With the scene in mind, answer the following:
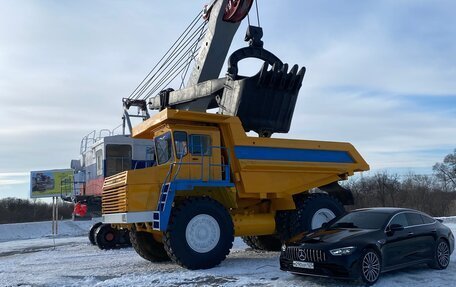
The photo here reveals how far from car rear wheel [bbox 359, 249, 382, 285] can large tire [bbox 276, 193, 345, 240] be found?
13.5 ft

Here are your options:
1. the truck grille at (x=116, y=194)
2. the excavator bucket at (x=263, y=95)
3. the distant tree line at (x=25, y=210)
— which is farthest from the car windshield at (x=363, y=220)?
the distant tree line at (x=25, y=210)

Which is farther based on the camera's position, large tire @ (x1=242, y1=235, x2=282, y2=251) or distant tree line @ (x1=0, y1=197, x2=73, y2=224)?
distant tree line @ (x1=0, y1=197, x2=73, y2=224)

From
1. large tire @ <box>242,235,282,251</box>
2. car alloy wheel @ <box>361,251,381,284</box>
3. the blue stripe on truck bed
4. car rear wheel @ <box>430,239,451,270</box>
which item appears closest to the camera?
car alloy wheel @ <box>361,251,381,284</box>

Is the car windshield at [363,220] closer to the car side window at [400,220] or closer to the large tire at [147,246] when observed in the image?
the car side window at [400,220]

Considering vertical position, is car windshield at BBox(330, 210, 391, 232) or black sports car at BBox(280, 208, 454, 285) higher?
car windshield at BBox(330, 210, 391, 232)

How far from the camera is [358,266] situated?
9375 millimetres

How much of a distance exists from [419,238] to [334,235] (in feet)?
6.51

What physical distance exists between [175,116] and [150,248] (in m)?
3.91

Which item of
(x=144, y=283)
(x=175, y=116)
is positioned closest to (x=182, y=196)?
(x=175, y=116)

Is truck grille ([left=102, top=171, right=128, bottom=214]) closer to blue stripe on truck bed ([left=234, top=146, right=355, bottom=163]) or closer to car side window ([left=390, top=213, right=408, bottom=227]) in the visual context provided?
blue stripe on truck bed ([left=234, top=146, right=355, bottom=163])

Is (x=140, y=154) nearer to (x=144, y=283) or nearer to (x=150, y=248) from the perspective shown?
(x=150, y=248)

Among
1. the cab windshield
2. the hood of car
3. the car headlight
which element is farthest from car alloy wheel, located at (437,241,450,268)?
the cab windshield

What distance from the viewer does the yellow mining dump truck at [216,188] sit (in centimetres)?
1190

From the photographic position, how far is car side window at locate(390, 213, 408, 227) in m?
10.6
